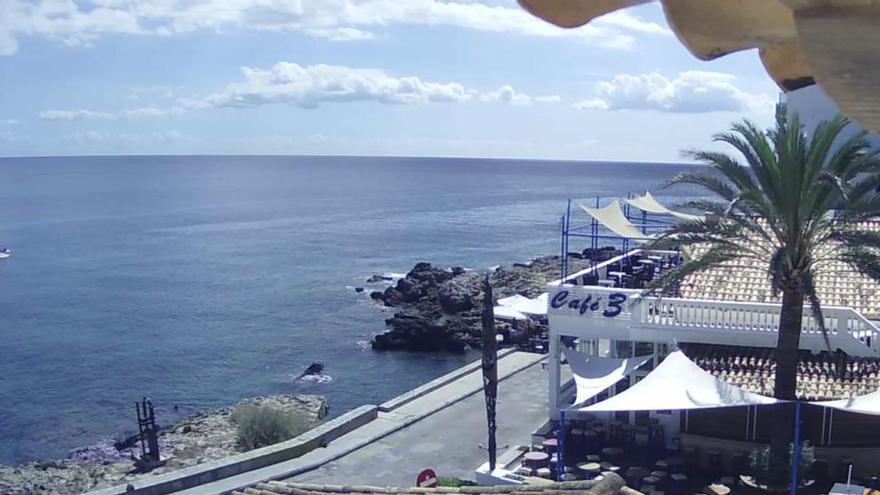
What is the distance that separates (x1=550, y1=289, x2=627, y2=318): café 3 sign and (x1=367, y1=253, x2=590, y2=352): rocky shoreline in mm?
26497

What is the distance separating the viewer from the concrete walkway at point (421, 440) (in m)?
17.6

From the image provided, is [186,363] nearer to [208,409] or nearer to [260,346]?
[260,346]

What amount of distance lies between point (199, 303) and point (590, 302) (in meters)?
46.7

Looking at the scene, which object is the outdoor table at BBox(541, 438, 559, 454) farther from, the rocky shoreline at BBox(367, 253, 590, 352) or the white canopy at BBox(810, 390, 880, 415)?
the rocky shoreline at BBox(367, 253, 590, 352)

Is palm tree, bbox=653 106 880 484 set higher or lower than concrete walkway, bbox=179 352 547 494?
higher

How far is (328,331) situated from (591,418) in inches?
1283

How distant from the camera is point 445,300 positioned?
49688 mm

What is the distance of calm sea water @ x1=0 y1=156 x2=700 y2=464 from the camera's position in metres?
37.6

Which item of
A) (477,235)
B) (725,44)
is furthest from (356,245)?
(725,44)

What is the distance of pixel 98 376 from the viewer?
41125mm

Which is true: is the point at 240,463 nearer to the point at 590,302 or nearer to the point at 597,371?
the point at 597,371

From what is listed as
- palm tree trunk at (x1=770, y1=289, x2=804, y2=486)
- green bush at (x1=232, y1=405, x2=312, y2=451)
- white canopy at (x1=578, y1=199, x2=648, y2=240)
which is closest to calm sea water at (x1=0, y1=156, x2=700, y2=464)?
green bush at (x1=232, y1=405, x2=312, y2=451)

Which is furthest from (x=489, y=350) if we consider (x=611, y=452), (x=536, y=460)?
(x=611, y=452)

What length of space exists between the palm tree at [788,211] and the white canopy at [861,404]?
2.17 ft
